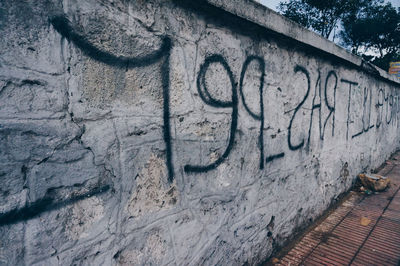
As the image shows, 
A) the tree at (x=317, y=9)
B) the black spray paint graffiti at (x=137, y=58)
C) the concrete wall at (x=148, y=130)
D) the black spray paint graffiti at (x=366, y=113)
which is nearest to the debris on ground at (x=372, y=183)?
the black spray paint graffiti at (x=366, y=113)

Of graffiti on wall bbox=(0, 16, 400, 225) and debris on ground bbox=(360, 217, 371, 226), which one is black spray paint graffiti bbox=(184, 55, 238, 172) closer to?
graffiti on wall bbox=(0, 16, 400, 225)

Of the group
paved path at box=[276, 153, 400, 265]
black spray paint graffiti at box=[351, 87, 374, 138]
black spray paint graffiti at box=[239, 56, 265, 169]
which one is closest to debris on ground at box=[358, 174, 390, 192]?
paved path at box=[276, 153, 400, 265]

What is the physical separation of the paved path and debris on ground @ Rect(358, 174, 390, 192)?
0.30 metres

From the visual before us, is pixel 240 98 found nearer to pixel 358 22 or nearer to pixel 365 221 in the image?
pixel 365 221

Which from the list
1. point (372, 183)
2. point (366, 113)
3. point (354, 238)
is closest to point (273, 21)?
point (354, 238)

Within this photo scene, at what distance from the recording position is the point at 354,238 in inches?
106

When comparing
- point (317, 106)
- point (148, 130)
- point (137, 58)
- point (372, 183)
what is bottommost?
point (372, 183)

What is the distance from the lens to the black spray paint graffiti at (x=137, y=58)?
102 centimetres

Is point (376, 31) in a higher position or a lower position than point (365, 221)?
higher

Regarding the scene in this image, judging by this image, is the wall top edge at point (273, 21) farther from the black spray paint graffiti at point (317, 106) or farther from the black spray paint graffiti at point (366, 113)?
the black spray paint graffiti at point (366, 113)

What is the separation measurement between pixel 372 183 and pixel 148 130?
13.7 ft

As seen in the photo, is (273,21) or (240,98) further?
(273,21)

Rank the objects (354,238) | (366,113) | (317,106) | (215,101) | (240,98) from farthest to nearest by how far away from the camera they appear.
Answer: (366,113) < (317,106) < (354,238) < (240,98) < (215,101)

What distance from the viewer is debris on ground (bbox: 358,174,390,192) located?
161 inches
